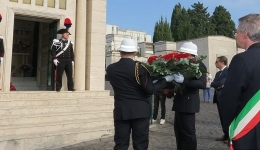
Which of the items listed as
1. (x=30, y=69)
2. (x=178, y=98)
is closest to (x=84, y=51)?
(x=30, y=69)

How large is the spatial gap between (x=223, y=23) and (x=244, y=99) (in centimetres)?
5801

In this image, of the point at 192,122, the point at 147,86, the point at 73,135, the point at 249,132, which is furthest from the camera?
the point at 73,135

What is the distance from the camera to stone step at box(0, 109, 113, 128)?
6.31 metres

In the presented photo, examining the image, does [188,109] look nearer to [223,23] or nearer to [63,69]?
[63,69]

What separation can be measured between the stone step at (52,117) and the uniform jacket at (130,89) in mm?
3540

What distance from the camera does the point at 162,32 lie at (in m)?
52.8

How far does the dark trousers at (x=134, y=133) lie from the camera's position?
12.2 feet

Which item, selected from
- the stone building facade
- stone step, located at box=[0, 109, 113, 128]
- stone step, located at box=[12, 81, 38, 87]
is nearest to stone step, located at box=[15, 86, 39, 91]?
stone step, located at box=[12, 81, 38, 87]

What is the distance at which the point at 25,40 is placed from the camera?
493 inches

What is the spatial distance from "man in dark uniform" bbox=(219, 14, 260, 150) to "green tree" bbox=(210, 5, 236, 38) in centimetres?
5678

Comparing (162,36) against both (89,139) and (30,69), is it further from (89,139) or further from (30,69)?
(89,139)

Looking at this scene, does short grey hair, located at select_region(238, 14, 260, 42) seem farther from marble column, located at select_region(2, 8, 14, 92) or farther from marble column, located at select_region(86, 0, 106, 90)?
marble column, located at select_region(2, 8, 14, 92)

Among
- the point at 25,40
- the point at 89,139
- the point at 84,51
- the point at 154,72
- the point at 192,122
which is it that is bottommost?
the point at 89,139

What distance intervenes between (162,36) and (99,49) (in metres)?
43.8
